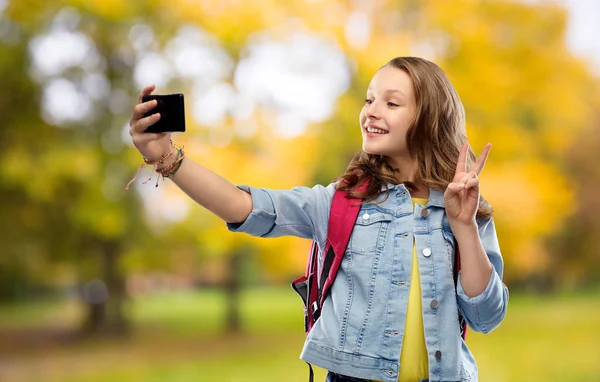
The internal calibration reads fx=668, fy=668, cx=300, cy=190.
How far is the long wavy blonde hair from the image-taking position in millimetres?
1069

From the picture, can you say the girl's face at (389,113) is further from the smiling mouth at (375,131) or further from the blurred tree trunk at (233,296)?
the blurred tree trunk at (233,296)

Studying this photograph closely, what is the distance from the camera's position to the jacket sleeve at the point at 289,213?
977 mm

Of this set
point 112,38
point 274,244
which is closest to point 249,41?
point 112,38

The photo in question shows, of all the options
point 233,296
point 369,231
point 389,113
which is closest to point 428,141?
point 389,113

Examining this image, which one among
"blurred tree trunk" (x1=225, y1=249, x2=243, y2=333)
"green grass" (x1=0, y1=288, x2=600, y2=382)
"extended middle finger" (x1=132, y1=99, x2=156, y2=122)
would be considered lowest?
"green grass" (x1=0, y1=288, x2=600, y2=382)

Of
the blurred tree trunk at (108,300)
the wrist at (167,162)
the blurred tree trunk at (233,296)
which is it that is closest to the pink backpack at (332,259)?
the wrist at (167,162)

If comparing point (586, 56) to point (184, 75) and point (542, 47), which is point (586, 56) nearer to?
point (542, 47)

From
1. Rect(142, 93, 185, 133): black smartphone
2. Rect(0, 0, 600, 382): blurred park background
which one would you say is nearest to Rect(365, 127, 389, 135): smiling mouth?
Rect(142, 93, 185, 133): black smartphone

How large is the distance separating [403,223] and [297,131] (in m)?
4.49

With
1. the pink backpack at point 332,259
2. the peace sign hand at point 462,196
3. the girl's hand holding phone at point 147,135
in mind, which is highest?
the girl's hand holding phone at point 147,135

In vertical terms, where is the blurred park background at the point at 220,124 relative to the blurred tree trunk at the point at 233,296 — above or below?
above

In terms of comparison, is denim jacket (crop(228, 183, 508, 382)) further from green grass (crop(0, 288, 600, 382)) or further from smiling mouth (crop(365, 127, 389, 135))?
green grass (crop(0, 288, 600, 382))

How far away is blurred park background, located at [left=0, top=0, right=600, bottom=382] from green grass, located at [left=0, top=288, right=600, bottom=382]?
0.11 ft

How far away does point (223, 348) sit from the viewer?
6543 millimetres
